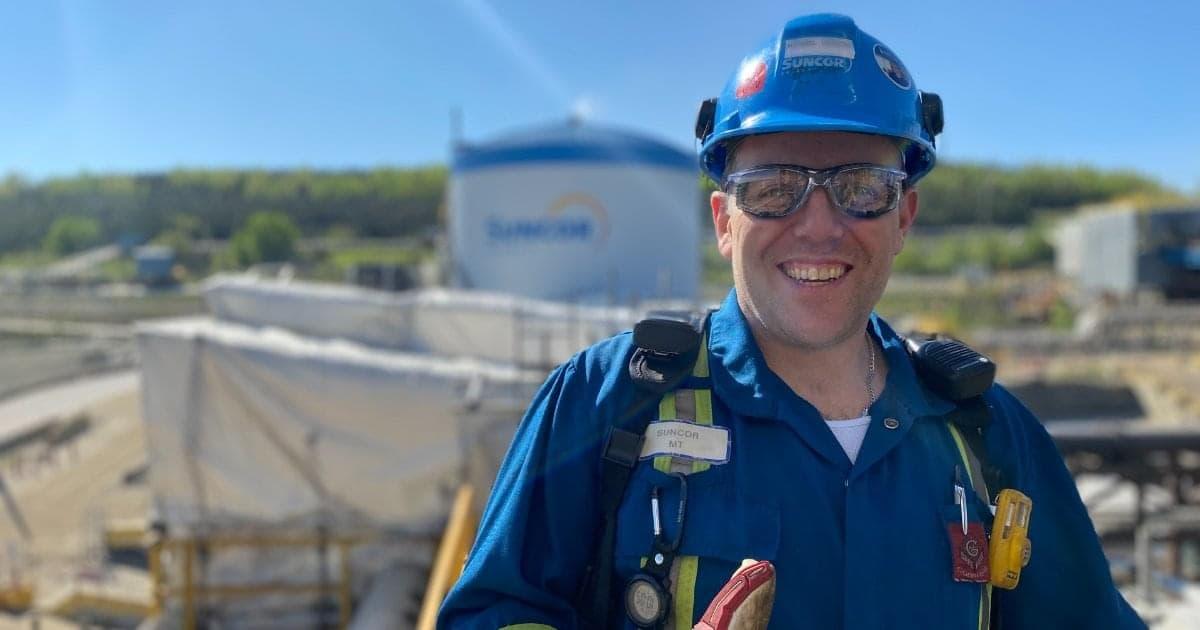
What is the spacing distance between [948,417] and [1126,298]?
37741mm

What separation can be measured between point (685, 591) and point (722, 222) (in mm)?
881

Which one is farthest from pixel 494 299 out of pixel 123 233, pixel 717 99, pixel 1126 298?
pixel 123 233

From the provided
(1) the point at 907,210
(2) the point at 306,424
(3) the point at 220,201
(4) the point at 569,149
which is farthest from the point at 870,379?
(3) the point at 220,201

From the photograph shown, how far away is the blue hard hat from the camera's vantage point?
1.74m

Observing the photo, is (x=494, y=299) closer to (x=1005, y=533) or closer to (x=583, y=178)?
(x=583, y=178)

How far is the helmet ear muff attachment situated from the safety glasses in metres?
0.25

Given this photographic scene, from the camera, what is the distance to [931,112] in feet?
6.46

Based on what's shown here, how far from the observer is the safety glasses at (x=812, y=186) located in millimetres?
1764

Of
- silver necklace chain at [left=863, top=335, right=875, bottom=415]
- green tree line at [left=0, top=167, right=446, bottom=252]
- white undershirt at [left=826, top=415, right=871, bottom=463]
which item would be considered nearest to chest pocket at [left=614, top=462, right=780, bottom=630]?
white undershirt at [left=826, top=415, right=871, bottom=463]

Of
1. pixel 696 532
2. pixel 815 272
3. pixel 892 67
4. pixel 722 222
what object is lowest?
pixel 696 532

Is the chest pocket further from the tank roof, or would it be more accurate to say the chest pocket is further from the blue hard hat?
the tank roof

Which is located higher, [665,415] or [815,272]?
[815,272]

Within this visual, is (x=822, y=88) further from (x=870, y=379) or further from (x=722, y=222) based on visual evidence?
(x=870, y=379)

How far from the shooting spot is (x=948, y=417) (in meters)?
1.88
